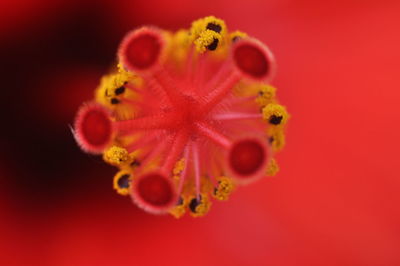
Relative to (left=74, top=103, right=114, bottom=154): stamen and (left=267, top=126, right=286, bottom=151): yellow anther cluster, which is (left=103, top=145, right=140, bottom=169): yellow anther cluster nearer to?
(left=74, top=103, right=114, bottom=154): stamen

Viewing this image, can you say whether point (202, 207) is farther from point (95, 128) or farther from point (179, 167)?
point (95, 128)

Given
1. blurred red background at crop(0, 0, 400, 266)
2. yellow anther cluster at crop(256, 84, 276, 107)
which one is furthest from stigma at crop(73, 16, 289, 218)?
blurred red background at crop(0, 0, 400, 266)

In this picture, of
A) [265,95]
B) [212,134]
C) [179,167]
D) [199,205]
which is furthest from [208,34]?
[199,205]

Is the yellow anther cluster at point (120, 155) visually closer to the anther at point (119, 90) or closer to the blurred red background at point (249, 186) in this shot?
the anther at point (119, 90)

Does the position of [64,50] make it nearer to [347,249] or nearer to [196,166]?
[196,166]

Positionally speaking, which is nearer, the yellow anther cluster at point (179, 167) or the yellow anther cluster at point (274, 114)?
the yellow anther cluster at point (179, 167)

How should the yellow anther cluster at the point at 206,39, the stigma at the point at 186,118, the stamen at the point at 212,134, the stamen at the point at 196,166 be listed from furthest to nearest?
1. the yellow anther cluster at the point at 206,39
2. the stamen at the point at 196,166
3. the stamen at the point at 212,134
4. the stigma at the point at 186,118

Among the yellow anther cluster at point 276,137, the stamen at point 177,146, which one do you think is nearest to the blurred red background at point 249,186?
the yellow anther cluster at point 276,137
